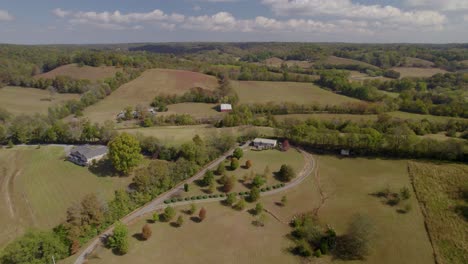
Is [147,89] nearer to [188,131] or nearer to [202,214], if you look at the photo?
[188,131]

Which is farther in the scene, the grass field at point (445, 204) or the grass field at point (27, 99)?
the grass field at point (27, 99)

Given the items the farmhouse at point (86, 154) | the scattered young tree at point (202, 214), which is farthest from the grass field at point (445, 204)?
the farmhouse at point (86, 154)

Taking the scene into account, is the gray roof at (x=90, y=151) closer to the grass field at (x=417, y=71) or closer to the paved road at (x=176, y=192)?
the paved road at (x=176, y=192)

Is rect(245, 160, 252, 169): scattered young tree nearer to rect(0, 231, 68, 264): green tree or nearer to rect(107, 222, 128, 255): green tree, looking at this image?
rect(107, 222, 128, 255): green tree

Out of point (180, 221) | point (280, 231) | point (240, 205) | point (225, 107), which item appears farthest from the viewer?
point (225, 107)

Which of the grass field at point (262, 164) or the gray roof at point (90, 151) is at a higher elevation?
the gray roof at point (90, 151)

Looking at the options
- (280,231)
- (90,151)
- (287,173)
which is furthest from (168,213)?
(90,151)

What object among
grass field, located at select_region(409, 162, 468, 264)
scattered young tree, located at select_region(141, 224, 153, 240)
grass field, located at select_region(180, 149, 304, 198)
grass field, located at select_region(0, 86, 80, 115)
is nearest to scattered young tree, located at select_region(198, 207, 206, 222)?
grass field, located at select_region(180, 149, 304, 198)
